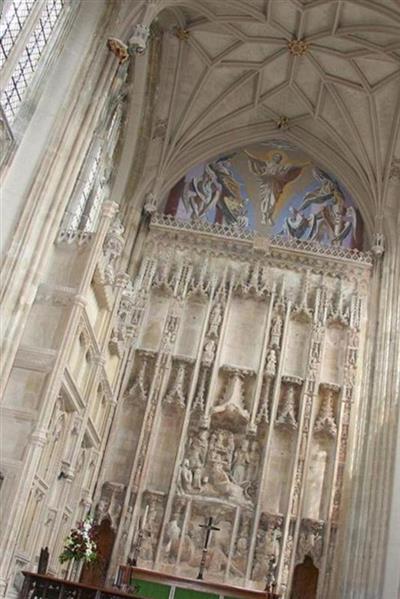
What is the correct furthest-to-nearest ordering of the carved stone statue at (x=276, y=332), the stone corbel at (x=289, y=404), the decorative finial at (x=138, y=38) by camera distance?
the carved stone statue at (x=276, y=332) < the stone corbel at (x=289, y=404) < the decorative finial at (x=138, y=38)

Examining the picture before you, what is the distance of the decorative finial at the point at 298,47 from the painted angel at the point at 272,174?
363 cm

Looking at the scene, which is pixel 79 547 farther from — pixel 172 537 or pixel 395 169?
pixel 395 169

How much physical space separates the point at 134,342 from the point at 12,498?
7897 mm

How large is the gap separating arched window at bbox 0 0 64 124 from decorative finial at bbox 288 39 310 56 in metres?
8.25

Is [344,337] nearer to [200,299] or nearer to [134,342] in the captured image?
[200,299]

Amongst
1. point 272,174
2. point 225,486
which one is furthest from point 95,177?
point 225,486

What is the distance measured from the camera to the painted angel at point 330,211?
21.9m

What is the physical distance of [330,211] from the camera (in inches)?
878

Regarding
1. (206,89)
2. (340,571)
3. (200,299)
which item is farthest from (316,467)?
(206,89)

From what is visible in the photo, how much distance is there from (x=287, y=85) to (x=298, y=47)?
1.60 m

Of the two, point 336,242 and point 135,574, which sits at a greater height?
point 336,242

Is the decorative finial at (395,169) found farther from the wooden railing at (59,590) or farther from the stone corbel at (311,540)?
the wooden railing at (59,590)

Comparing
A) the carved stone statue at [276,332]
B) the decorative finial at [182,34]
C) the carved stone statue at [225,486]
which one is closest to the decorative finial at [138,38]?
the decorative finial at [182,34]

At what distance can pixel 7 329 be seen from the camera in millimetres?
11836
